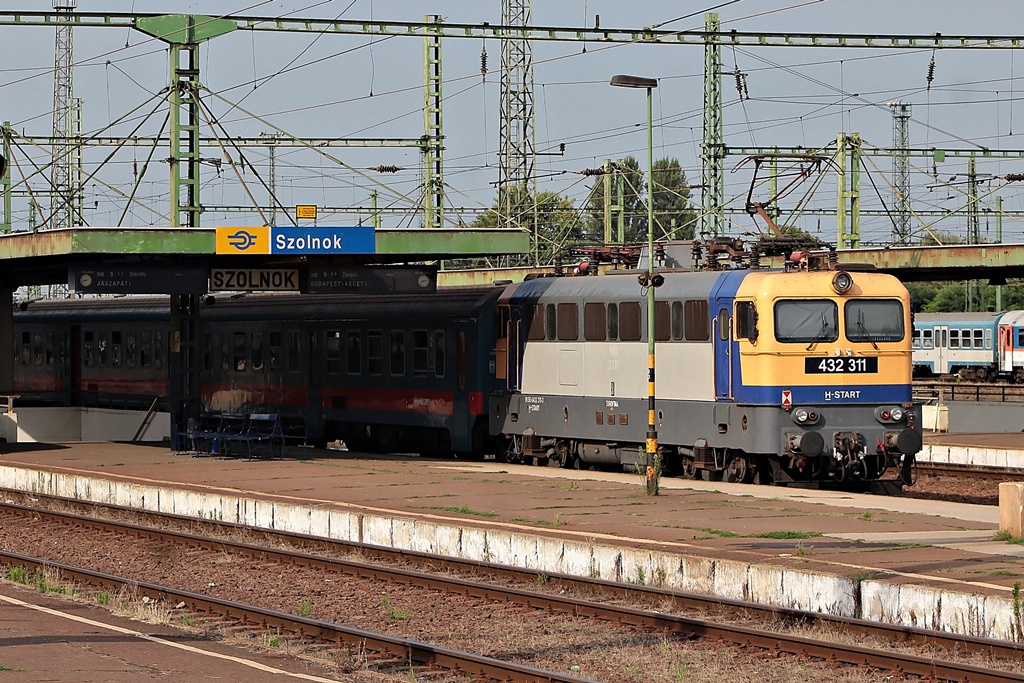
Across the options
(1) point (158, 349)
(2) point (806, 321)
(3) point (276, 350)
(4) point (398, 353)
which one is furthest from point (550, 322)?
(1) point (158, 349)

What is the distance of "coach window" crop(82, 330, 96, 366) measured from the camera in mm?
39100

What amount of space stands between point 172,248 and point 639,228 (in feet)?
249

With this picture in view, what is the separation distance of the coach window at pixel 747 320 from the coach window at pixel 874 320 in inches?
59.3

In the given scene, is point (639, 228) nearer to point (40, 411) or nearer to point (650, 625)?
point (40, 411)

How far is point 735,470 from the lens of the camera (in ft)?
73.5

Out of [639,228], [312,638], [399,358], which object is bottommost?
[312,638]

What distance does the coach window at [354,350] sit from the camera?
2953 cm

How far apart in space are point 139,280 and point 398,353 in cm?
523

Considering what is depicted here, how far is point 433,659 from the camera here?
10758 mm

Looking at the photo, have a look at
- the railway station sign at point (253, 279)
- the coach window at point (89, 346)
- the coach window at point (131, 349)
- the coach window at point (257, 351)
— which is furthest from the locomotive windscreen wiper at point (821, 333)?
the coach window at point (89, 346)

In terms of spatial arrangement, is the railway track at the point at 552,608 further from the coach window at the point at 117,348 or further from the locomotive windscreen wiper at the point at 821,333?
the coach window at the point at 117,348

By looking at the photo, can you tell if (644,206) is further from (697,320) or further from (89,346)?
(697,320)

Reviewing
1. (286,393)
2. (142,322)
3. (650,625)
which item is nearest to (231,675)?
(650,625)

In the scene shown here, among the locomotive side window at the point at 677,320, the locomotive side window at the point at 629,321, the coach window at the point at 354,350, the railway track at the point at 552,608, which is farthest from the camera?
the coach window at the point at 354,350
